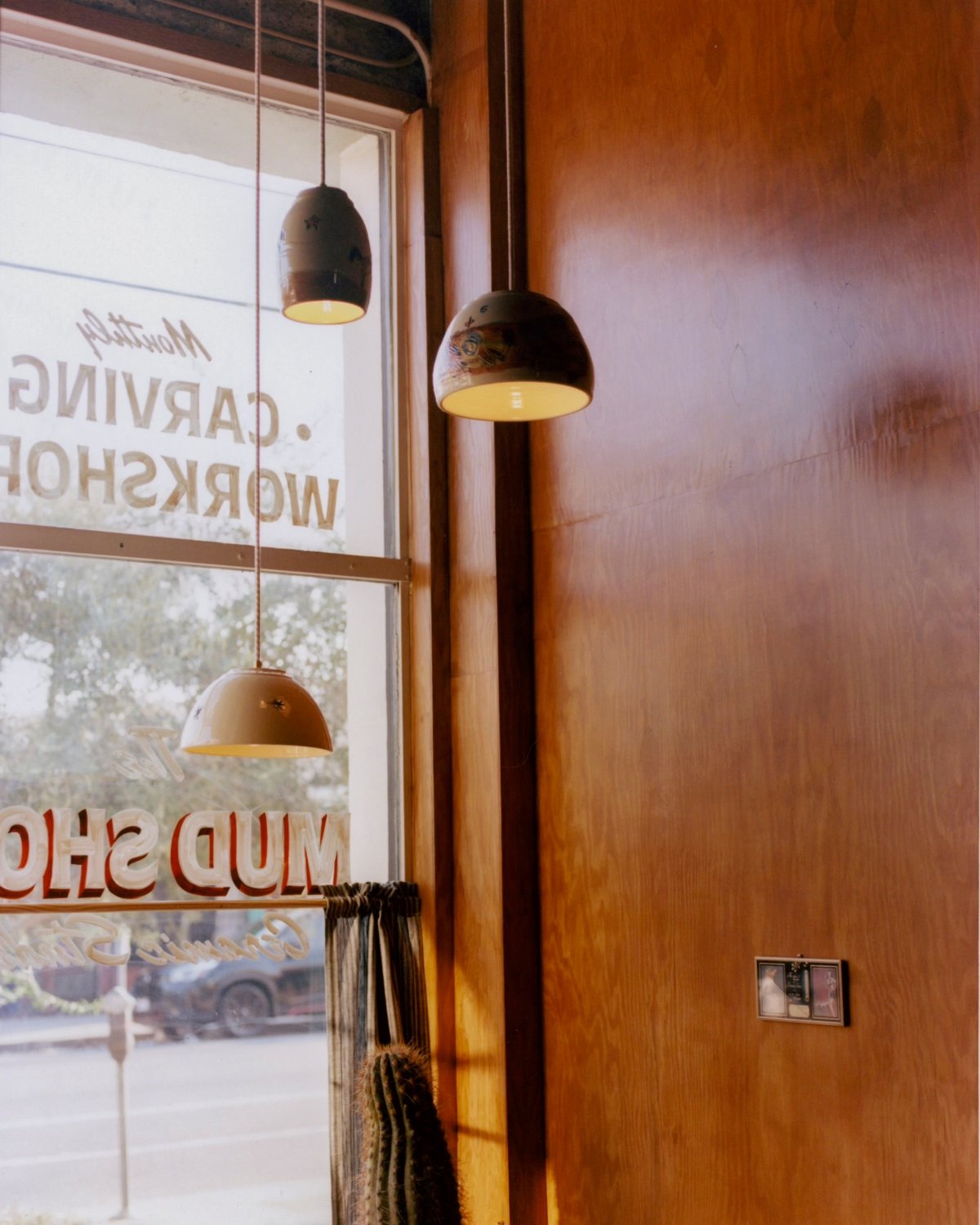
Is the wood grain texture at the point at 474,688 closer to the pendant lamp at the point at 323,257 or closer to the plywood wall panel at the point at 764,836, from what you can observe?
the plywood wall panel at the point at 764,836

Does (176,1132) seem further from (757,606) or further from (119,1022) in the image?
(757,606)

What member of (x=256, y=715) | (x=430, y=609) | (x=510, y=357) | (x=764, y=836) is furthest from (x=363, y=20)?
(x=764, y=836)

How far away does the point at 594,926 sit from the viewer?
378 cm

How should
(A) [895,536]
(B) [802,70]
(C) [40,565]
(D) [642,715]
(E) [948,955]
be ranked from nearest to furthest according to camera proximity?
(E) [948,955], (A) [895,536], (B) [802,70], (D) [642,715], (C) [40,565]

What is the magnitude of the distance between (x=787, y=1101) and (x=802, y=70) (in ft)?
7.75

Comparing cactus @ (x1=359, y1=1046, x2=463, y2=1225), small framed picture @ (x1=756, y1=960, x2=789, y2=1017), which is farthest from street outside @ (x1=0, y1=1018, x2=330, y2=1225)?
small framed picture @ (x1=756, y1=960, x2=789, y2=1017)

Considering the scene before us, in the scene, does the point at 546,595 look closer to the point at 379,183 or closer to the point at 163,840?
the point at 163,840

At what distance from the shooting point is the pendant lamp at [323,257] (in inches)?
115

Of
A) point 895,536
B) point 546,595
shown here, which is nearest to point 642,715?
point 546,595

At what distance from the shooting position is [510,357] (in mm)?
2621

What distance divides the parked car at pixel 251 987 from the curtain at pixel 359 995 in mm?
68

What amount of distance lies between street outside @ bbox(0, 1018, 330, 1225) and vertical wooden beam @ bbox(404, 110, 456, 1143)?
39cm

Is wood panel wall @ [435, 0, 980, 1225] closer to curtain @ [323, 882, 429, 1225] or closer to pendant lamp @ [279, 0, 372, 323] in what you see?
curtain @ [323, 882, 429, 1225]

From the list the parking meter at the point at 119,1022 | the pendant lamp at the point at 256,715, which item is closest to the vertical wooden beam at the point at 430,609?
the parking meter at the point at 119,1022
